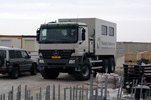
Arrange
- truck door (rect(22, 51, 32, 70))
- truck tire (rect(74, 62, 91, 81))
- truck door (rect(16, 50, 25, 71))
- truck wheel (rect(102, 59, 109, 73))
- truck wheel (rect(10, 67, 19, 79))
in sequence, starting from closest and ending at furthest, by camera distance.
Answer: truck tire (rect(74, 62, 91, 81)) < truck wheel (rect(10, 67, 19, 79)) < truck door (rect(16, 50, 25, 71)) < truck door (rect(22, 51, 32, 70)) < truck wheel (rect(102, 59, 109, 73))

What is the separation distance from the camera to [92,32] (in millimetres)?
16938

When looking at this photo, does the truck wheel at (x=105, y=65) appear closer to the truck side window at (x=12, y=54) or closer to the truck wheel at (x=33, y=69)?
the truck wheel at (x=33, y=69)

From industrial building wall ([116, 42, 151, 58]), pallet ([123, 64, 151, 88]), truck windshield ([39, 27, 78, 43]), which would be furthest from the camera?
industrial building wall ([116, 42, 151, 58])

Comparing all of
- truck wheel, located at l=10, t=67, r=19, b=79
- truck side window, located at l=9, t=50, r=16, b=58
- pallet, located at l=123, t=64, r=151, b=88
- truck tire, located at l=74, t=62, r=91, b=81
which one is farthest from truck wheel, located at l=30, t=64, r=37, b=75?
pallet, located at l=123, t=64, r=151, b=88

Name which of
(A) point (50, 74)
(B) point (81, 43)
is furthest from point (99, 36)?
(A) point (50, 74)

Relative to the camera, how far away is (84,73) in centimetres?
1556

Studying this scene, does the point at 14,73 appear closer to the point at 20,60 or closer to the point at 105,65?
the point at 20,60

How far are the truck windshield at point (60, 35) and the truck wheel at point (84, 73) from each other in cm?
164

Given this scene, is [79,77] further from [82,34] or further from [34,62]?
[34,62]

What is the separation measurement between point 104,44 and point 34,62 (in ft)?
15.7

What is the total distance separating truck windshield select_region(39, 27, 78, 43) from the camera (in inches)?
583

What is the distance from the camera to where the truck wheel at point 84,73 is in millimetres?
15059

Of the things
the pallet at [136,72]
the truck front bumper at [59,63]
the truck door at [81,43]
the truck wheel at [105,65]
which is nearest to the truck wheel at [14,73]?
the truck front bumper at [59,63]

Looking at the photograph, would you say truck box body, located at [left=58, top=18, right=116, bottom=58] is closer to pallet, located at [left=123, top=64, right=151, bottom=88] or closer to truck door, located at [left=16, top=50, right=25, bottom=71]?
truck door, located at [left=16, top=50, right=25, bottom=71]
